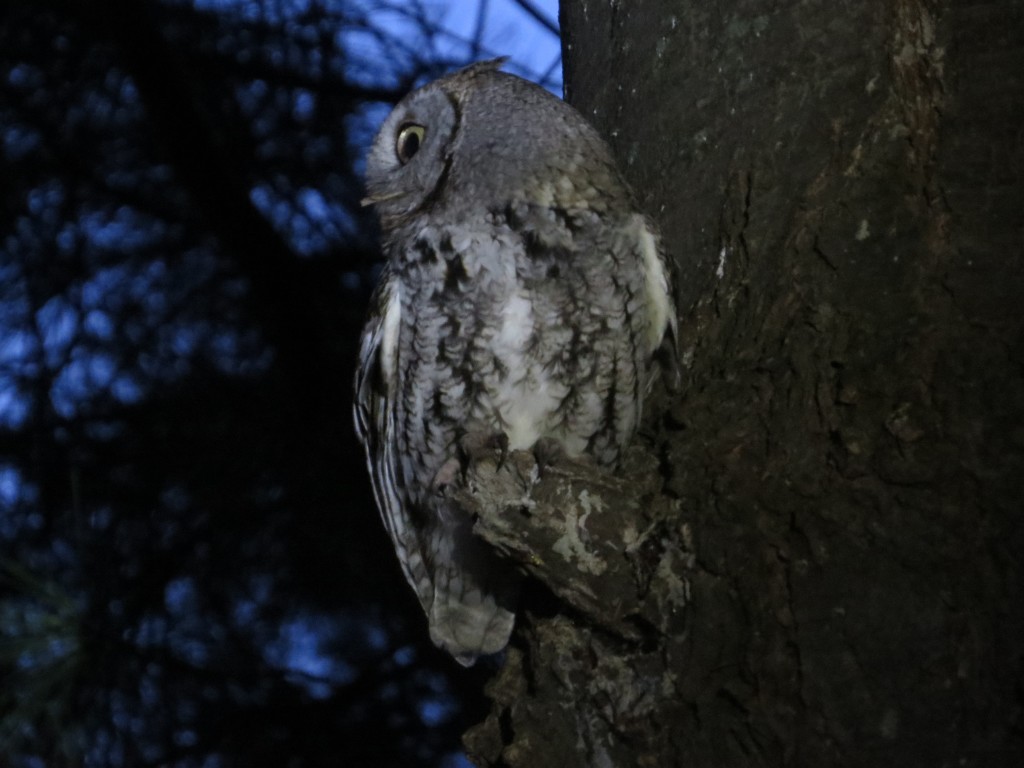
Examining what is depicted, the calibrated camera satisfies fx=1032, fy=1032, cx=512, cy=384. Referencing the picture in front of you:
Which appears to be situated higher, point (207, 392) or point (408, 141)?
point (408, 141)

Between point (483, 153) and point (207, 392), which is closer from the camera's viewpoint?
point (483, 153)

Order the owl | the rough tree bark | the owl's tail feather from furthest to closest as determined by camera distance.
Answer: the owl's tail feather < the owl < the rough tree bark

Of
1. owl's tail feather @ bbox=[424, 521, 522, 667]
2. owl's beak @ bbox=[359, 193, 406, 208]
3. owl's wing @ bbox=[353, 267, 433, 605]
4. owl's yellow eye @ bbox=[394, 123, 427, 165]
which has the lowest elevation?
owl's tail feather @ bbox=[424, 521, 522, 667]

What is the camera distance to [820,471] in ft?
2.44

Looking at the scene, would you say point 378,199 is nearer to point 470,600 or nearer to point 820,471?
point 470,600

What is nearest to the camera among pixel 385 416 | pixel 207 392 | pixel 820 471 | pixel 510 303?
pixel 820 471

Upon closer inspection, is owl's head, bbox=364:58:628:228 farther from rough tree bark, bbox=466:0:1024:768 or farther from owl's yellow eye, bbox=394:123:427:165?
rough tree bark, bbox=466:0:1024:768

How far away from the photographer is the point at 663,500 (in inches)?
31.4

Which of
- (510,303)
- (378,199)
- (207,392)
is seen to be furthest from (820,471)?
(207,392)

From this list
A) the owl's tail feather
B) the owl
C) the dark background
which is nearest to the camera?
the owl

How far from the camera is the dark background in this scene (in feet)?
4.74

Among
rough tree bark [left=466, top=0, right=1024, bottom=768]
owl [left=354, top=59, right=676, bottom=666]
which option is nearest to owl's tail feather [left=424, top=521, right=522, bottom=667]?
owl [left=354, top=59, right=676, bottom=666]

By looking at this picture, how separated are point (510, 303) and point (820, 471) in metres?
0.38

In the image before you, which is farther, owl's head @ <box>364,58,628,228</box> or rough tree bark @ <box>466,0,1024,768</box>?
owl's head @ <box>364,58,628,228</box>
